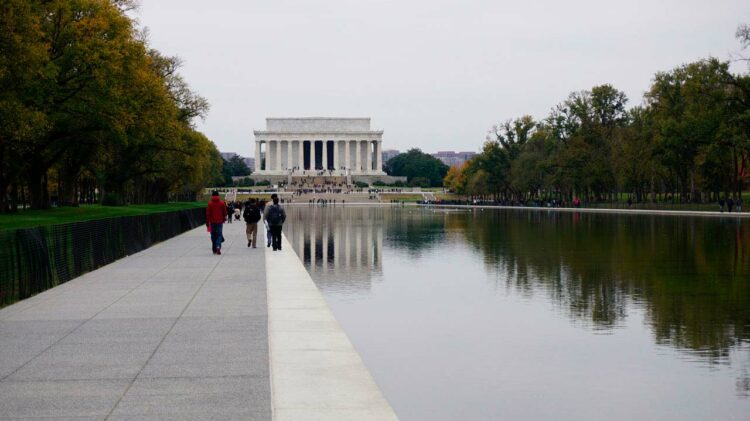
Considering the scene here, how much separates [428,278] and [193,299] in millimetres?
6683

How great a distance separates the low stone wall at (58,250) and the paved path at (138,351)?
1.18 ft

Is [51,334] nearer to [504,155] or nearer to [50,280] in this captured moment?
[50,280]

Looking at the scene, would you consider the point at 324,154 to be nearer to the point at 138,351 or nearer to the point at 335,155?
the point at 335,155

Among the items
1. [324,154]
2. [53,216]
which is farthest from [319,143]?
[53,216]

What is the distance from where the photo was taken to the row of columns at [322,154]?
624ft

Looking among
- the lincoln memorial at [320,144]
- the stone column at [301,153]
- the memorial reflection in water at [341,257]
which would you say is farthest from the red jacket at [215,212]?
the stone column at [301,153]

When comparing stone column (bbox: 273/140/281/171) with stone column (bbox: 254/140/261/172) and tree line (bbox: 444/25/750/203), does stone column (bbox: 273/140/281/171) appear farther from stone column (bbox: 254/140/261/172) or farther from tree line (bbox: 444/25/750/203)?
tree line (bbox: 444/25/750/203)

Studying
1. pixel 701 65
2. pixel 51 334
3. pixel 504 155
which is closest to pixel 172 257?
pixel 51 334

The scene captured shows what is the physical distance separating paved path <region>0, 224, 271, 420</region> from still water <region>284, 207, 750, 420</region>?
1596mm

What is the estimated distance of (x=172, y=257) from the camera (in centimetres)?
2625

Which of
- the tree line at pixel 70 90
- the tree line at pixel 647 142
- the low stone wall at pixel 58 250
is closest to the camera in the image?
the low stone wall at pixel 58 250

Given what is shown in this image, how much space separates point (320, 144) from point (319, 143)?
15.2 inches

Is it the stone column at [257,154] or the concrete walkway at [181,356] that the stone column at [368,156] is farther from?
the concrete walkway at [181,356]

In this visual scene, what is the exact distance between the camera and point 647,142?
250ft
